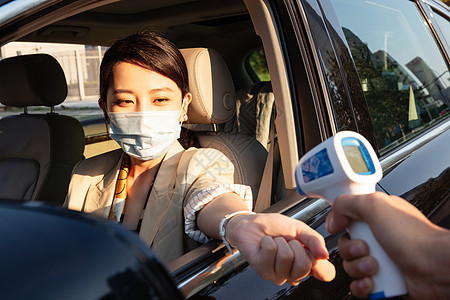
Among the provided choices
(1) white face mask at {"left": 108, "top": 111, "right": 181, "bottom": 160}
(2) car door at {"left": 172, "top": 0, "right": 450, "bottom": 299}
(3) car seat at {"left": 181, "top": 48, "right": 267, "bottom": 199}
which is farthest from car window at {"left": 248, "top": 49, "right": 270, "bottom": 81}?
(1) white face mask at {"left": 108, "top": 111, "right": 181, "bottom": 160}

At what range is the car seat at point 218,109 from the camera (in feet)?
7.36

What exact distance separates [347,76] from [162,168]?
0.83 metres

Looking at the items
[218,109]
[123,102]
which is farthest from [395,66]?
[123,102]

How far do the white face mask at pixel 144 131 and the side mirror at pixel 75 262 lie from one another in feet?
4.39

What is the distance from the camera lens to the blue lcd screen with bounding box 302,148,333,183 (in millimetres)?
A: 1021

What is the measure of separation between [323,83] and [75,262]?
142 cm

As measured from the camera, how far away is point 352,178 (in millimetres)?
978

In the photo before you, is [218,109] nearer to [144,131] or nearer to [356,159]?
[144,131]

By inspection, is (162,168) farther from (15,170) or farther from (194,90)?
(15,170)

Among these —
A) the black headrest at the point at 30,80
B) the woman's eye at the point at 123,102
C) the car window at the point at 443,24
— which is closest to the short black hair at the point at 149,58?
the woman's eye at the point at 123,102

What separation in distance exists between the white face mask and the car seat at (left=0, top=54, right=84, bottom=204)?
1.02m

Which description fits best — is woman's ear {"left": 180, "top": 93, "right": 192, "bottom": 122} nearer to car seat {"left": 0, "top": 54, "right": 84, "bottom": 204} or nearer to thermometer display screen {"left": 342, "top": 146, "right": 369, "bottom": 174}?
car seat {"left": 0, "top": 54, "right": 84, "bottom": 204}

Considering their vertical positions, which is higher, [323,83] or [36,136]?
[36,136]

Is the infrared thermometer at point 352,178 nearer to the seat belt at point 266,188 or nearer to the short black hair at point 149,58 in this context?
the seat belt at point 266,188
